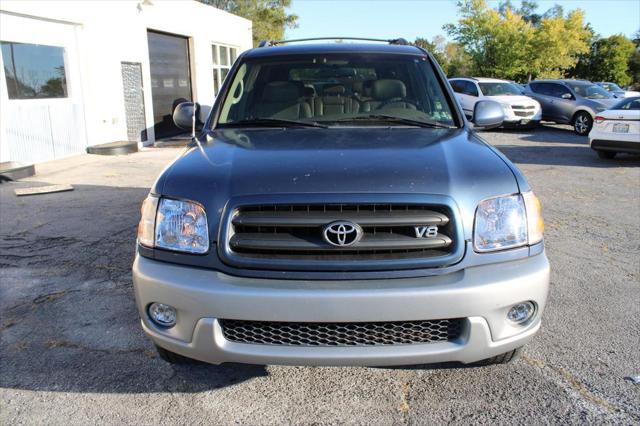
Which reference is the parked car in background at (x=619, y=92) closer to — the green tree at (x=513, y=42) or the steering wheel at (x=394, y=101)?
the green tree at (x=513, y=42)

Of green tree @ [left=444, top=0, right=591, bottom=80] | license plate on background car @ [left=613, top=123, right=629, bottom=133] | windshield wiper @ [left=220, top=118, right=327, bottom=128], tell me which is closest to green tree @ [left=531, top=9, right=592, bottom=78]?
green tree @ [left=444, top=0, right=591, bottom=80]

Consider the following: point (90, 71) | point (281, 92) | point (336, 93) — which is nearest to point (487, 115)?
point (336, 93)

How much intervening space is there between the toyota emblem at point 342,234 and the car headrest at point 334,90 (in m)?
1.79

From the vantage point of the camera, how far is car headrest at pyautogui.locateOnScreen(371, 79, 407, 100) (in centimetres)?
379

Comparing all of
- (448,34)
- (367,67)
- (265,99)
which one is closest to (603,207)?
(367,67)

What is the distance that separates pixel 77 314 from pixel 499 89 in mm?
16973

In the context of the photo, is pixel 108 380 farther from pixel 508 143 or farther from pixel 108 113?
pixel 508 143

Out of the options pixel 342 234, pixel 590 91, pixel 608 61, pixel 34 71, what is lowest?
pixel 342 234

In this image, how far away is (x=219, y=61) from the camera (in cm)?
1933

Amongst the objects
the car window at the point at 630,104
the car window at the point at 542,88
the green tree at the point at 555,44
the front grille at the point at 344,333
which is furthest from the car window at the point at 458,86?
the green tree at the point at 555,44

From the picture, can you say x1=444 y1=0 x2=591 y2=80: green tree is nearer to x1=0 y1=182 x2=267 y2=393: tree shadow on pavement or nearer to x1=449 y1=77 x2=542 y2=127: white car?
x1=449 y1=77 x2=542 y2=127: white car

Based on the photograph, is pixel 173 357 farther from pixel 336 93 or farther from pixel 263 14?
pixel 263 14

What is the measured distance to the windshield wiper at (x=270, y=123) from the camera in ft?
11.3

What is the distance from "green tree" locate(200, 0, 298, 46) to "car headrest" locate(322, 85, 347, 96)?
4659 centimetres
